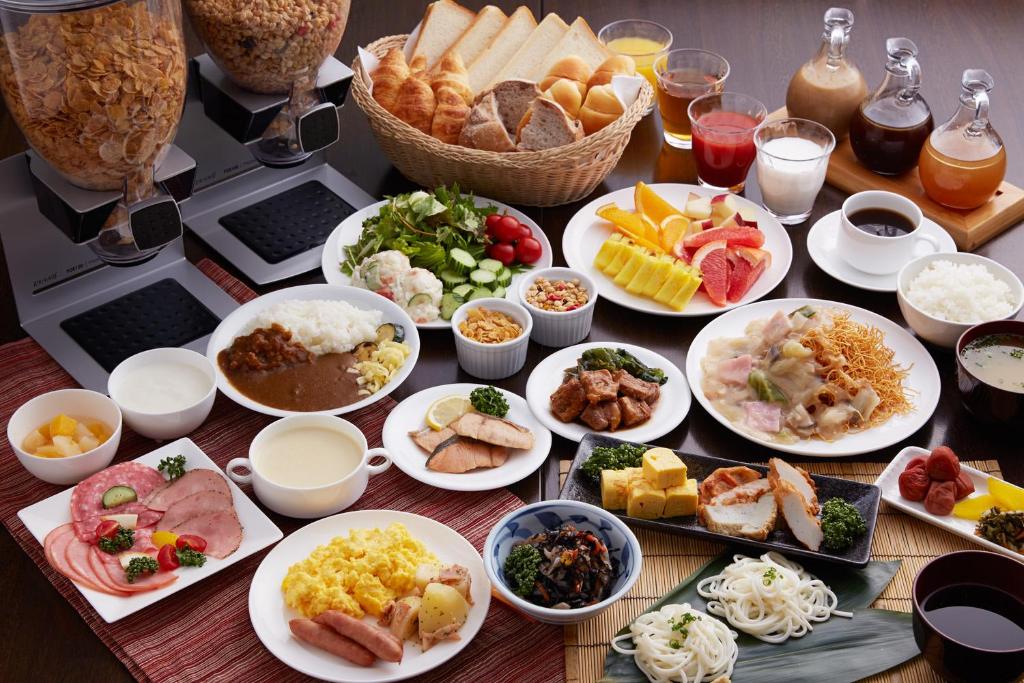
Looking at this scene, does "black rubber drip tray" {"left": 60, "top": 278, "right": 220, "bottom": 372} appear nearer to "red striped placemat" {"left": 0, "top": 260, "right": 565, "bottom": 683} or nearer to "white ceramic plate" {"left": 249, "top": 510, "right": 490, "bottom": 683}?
"red striped placemat" {"left": 0, "top": 260, "right": 565, "bottom": 683}

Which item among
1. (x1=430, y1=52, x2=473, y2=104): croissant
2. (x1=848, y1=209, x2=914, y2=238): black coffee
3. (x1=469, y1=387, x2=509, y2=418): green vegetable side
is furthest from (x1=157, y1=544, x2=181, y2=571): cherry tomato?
(x1=848, y1=209, x2=914, y2=238): black coffee

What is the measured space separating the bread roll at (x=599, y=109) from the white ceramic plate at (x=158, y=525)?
5.01ft

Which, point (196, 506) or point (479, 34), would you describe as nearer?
point (196, 506)

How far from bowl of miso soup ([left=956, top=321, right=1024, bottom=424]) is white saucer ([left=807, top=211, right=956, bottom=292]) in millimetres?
381

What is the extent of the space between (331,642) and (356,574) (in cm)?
15

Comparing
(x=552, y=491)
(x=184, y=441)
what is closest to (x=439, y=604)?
(x=552, y=491)

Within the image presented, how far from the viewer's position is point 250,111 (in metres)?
2.97

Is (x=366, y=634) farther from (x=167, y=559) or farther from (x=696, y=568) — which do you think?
(x=696, y=568)

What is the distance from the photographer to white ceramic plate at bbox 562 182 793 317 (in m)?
3.13

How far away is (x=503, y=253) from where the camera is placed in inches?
128

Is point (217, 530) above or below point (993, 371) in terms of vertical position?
below

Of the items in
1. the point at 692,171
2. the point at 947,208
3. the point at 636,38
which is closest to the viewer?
the point at 947,208

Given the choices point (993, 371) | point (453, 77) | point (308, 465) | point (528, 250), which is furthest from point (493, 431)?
point (453, 77)

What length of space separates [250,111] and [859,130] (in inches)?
71.0
